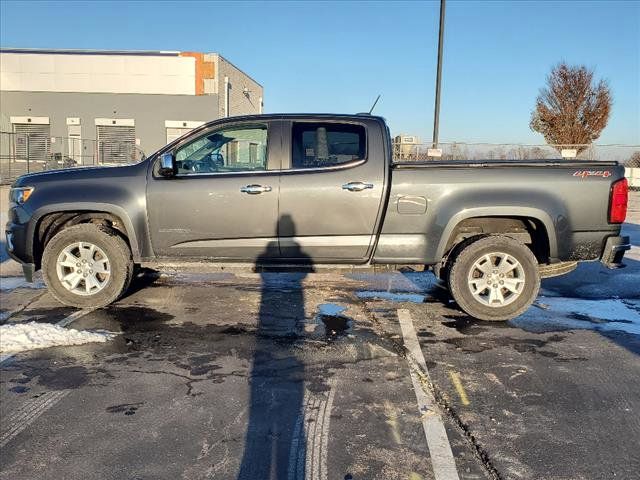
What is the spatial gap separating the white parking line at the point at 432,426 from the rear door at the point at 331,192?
132cm

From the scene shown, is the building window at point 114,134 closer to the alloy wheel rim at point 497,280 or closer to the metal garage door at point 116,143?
the metal garage door at point 116,143

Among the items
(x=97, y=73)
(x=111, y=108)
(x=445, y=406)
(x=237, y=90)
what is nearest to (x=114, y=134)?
(x=111, y=108)

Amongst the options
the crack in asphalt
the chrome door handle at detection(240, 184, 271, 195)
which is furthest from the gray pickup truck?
the crack in asphalt

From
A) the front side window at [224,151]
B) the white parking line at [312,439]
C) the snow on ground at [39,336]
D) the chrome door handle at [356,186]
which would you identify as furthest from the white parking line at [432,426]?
the snow on ground at [39,336]

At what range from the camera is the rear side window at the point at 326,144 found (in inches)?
225

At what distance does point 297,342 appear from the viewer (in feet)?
16.1

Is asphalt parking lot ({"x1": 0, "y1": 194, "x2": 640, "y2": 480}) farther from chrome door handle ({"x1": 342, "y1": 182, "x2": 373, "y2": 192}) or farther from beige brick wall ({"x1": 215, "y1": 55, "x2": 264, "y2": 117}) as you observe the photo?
beige brick wall ({"x1": 215, "y1": 55, "x2": 264, "y2": 117})

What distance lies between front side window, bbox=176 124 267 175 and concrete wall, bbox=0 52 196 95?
101 ft

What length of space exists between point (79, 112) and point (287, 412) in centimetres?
3628

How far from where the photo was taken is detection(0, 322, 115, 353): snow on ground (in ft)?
15.5

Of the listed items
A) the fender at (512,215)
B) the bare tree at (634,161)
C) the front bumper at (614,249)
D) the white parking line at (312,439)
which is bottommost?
the white parking line at (312,439)

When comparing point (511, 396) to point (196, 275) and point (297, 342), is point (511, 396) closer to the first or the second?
point (297, 342)

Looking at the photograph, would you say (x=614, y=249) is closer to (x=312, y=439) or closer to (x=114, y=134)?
(x=312, y=439)

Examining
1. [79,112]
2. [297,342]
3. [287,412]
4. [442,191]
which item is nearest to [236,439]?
[287,412]
